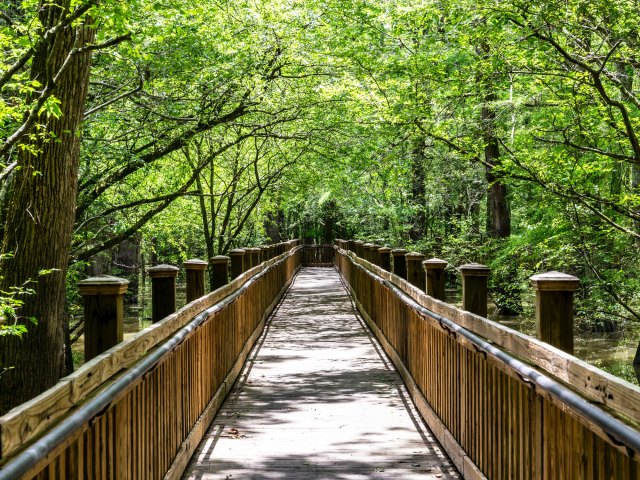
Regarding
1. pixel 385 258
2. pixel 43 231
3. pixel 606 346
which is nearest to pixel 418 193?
pixel 606 346

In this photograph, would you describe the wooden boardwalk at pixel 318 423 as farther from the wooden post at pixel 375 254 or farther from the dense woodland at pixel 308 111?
the wooden post at pixel 375 254

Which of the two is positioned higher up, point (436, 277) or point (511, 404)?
point (436, 277)

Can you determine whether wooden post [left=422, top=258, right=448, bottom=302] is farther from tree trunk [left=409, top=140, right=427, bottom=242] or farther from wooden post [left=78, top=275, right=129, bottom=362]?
tree trunk [left=409, top=140, right=427, bottom=242]

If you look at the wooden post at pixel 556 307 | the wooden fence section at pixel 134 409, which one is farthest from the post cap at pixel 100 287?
the wooden post at pixel 556 307

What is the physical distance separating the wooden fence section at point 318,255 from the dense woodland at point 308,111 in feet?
78.2

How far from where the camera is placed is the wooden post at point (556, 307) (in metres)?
3.71

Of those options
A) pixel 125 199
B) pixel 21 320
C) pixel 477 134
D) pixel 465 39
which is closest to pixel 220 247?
pixel 125 199

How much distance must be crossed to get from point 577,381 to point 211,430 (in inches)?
163

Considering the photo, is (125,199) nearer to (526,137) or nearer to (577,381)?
(526,137)

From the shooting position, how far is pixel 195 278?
727 centimetres

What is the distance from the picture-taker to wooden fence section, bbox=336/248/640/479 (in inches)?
102

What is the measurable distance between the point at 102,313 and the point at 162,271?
5.69 feet

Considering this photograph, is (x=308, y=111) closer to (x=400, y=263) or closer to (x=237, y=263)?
(x=237, y=263)

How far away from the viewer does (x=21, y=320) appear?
23.4 feet
